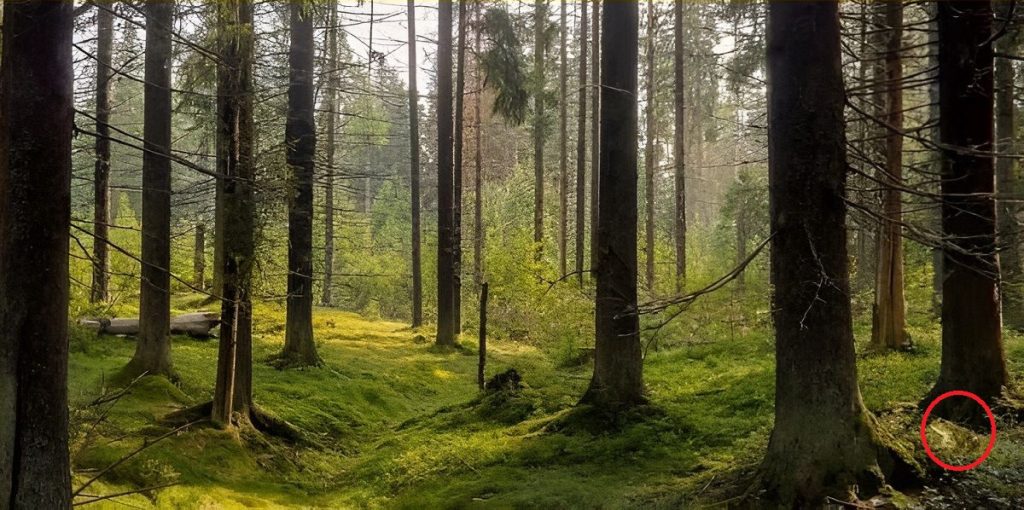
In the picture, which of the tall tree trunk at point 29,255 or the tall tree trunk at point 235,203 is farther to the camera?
the tall tree trunk at point 235,203

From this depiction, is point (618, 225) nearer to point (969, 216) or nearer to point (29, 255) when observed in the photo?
point (969, 216)

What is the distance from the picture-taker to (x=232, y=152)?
7.16 metres

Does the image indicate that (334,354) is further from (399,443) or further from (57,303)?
(57,303)

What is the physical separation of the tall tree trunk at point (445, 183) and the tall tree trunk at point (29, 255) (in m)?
12.4

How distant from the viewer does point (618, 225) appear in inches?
319

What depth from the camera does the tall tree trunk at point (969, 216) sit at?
611cm

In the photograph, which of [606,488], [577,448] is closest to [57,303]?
[606,488]

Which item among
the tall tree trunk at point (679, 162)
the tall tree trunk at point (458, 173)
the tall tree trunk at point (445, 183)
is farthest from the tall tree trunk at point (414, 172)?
the tall tree trunk at point (679, 162)

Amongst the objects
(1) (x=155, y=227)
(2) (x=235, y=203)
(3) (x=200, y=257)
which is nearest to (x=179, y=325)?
(3) (x=200, y=257)

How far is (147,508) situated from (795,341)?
5262 mm

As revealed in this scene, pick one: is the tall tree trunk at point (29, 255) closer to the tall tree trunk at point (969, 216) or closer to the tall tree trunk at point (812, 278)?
the tall tree trunk at point (812, 278)

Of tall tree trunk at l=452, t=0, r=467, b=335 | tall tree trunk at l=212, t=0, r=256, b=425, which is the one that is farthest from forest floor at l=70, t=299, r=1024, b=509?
tall tree trunk at l=452, t=0, r=467, b=335

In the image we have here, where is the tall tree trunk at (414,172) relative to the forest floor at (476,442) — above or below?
above

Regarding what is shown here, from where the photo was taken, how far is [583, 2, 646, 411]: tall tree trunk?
319 inches
